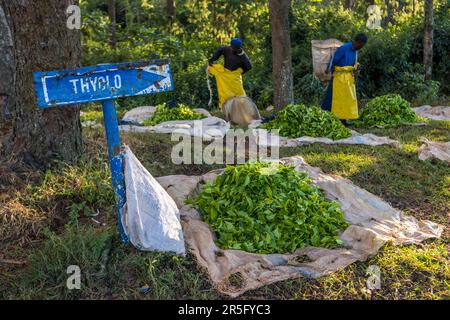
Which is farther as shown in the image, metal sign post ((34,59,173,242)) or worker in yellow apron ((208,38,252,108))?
worker in yellow apron ((208,38,252,108))

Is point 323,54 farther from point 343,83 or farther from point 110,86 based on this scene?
point 110,86

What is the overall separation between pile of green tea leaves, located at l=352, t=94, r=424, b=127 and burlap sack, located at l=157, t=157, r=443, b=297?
341cm

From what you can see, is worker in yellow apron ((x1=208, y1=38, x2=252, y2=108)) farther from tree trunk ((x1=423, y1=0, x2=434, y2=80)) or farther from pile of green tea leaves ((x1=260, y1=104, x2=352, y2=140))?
tree trunk ((x1=423, y1=0, x2=434, y2=80))

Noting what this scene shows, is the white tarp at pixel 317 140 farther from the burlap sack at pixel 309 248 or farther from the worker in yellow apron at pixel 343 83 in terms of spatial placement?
the burlap sack at pixel 309 248

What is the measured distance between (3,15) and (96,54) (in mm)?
10648

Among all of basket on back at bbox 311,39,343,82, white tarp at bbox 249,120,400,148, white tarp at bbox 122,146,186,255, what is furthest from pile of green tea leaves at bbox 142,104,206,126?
white tarp at bbox 122,146,186,255

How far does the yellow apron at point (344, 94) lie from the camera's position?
762cm

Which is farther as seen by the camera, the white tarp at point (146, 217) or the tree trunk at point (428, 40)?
the tree trunk at point (428, 40)

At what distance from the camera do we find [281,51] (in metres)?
8.04

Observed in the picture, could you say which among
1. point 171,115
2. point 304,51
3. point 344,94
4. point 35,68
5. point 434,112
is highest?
Result: point 35,68

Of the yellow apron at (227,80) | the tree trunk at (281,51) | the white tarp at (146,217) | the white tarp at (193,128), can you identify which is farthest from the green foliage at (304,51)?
the white tarp at (146,217)

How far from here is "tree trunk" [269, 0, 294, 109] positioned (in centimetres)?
782

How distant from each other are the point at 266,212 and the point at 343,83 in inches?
177

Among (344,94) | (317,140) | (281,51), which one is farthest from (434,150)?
(281,51)
